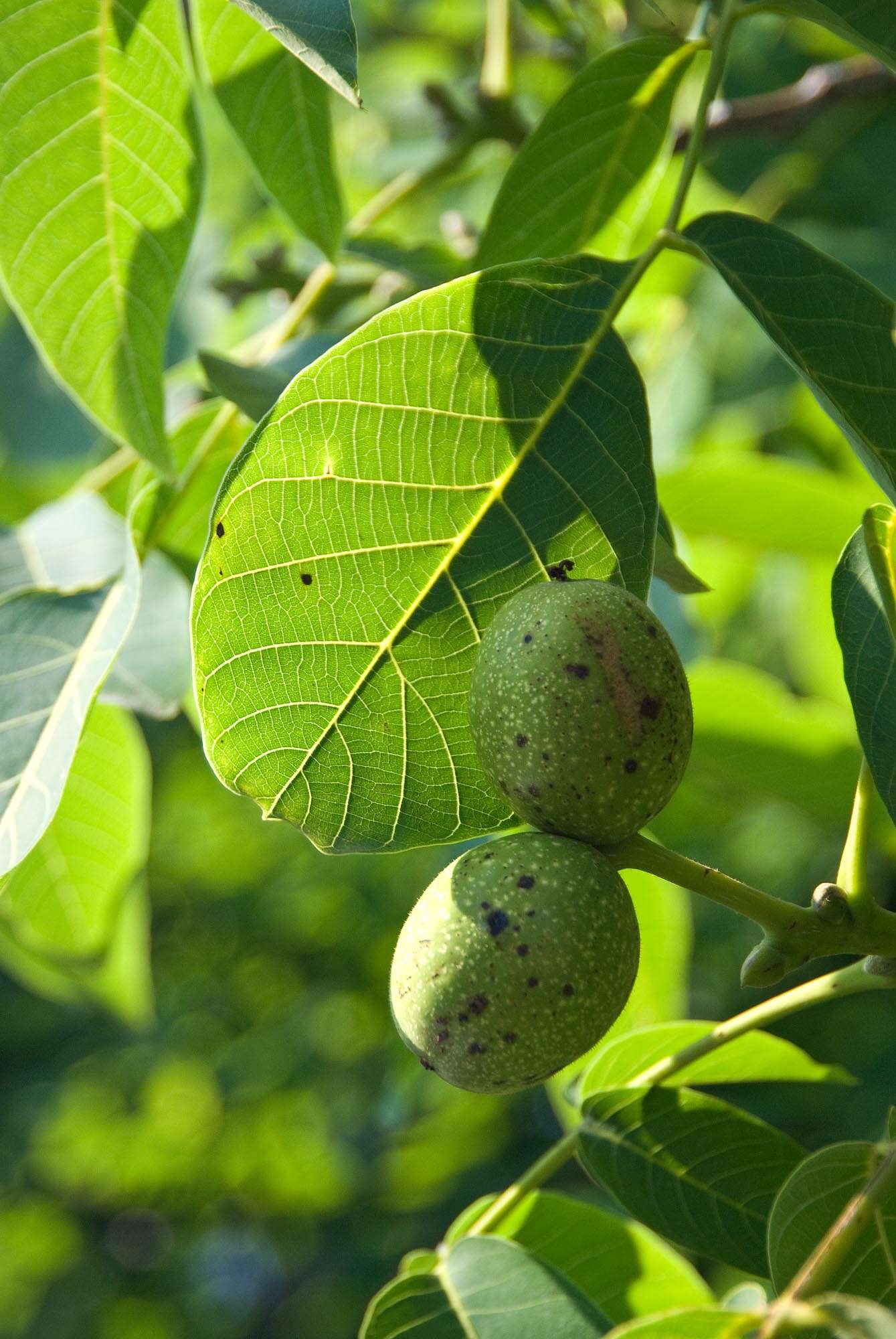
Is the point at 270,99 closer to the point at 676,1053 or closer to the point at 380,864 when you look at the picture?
the point at 676,1053

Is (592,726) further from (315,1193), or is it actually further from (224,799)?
(315,1193)

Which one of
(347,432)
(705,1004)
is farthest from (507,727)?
(705,1004)

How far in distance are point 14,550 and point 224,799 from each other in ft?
8.58

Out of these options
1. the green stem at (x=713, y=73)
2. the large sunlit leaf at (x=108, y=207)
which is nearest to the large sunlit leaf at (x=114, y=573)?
the large sunlit leaf at (x=108, y=207)

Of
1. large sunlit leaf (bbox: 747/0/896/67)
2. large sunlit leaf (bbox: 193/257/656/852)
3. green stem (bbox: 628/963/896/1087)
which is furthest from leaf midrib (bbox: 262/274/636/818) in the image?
green stem (bbox: 628/963/896/1087)

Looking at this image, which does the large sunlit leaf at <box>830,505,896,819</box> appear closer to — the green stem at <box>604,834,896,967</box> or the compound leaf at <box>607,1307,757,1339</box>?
the green stem at <box>604,834,896,967</box>

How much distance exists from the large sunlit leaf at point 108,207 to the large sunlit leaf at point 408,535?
0.37 metres

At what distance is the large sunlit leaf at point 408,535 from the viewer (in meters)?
1.03

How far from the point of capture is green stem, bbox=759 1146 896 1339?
0.90 m

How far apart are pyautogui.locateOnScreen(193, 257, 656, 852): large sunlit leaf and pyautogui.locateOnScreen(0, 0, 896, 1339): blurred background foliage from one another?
1.11ft

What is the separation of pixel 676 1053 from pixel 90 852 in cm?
91

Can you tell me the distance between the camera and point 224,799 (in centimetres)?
425

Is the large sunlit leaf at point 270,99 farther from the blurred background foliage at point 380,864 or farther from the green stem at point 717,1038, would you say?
the green stem at point 717,1038

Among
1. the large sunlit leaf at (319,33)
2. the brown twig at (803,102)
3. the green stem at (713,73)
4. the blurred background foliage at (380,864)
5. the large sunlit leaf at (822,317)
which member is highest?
the large sunlit leaf at (319,33)
